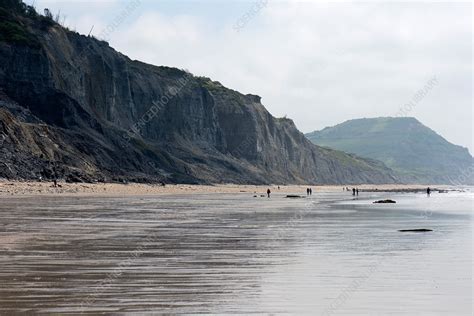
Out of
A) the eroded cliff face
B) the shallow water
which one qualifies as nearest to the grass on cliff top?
the eroded cliff face

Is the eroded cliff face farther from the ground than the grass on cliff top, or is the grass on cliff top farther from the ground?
the grass on cliff top

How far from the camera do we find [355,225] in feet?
101

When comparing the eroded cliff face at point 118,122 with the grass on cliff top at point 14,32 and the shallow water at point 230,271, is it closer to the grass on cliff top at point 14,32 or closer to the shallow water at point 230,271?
the grass on cliff top at point 14,32

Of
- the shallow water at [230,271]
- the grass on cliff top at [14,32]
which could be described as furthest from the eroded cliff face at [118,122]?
the shallow water at [230,271]

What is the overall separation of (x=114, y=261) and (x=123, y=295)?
181 inches

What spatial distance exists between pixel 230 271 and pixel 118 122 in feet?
350

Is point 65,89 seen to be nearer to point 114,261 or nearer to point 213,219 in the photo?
point 213,219

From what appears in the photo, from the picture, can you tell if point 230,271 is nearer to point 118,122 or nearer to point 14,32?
point 14,32

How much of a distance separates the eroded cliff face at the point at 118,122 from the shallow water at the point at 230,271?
42.2 metres

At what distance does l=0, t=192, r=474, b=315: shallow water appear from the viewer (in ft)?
35.3

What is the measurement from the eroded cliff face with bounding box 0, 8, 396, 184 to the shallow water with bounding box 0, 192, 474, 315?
138 feet

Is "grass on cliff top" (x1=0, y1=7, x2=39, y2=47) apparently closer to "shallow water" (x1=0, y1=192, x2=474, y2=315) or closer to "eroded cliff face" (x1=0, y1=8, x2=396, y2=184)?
"eroded cliff face" (x1=0, y1=8, x2=396, y2=184)

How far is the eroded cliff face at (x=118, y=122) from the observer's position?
75.2 metres

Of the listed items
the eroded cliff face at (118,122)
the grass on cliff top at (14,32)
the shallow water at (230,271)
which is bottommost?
the shallow water at (230,271)
